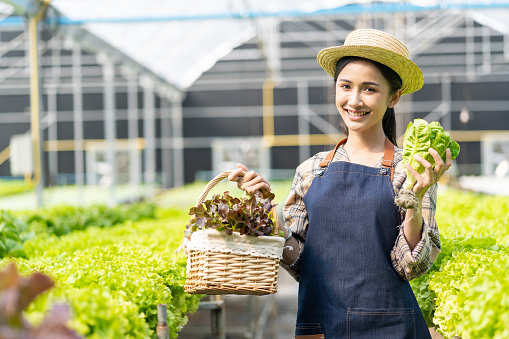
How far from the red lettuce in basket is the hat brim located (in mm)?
649

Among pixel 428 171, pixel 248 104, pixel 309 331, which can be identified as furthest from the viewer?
pixel 248 104

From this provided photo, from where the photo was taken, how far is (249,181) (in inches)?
89.7

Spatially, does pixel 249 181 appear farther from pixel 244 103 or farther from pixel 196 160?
pixel 196 160

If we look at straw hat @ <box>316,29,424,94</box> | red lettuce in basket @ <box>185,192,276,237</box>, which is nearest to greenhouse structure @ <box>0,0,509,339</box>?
straw hat @ <box>316,29,424,94</box>

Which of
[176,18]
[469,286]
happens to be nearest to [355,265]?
[469,286]

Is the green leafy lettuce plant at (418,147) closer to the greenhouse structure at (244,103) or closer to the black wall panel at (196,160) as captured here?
the greenhouse structure at (244,103)

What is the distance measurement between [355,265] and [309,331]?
1.04 ft

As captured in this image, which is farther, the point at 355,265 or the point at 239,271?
the point at 355,265

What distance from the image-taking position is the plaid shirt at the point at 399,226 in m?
2.11

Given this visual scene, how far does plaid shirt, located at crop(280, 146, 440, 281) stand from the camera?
6.93ft

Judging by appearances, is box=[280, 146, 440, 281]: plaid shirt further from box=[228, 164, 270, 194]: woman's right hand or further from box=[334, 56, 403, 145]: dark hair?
box=[228, 164, 270, 194]: woman's right hand

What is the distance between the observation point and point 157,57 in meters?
14.9

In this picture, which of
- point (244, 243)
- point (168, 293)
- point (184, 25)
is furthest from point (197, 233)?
point (184, 25)

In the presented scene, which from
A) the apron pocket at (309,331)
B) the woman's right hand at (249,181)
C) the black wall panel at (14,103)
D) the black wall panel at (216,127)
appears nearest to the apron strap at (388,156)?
the woman's right hand at (249,181)
